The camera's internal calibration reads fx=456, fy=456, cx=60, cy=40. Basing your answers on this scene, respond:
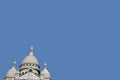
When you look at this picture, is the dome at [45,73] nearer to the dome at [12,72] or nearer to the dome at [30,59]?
the dome at [30,59]

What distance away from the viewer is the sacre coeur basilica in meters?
104

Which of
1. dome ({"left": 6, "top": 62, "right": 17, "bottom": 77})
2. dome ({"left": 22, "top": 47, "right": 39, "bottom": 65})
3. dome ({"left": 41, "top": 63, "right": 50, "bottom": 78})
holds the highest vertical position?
dome ({"left": 22, "top": 47, "right": 39, "bottom": 65})

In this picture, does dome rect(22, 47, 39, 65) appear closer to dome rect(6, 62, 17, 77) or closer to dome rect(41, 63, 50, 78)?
dome rect(41, 63, 50, 78)

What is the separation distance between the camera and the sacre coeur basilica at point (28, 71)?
340ft

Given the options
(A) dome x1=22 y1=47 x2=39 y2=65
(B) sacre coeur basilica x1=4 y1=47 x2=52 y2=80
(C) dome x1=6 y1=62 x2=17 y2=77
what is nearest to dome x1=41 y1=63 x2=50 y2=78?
(B) sacre coeur basilica x1=4 y1=47 x2=52 y2=80

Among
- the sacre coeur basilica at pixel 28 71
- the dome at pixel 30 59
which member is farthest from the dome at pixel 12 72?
the dome at pixel 30 59

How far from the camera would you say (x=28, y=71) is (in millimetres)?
105625

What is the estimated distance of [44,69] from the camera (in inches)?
4424

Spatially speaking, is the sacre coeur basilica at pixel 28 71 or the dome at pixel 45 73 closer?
the sacre coeur basilica at pixel 28 71

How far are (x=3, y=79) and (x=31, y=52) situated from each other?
1018 cm

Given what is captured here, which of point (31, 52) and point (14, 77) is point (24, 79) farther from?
point (31, 52)

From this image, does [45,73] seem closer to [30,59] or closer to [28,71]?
[28,71]

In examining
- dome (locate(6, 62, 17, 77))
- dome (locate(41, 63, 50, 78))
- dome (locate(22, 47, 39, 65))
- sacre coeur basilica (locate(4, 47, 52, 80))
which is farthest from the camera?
dome (locate(22, 47, 39, 65))

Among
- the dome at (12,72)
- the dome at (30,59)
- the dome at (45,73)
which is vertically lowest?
the dome at (45,73)
